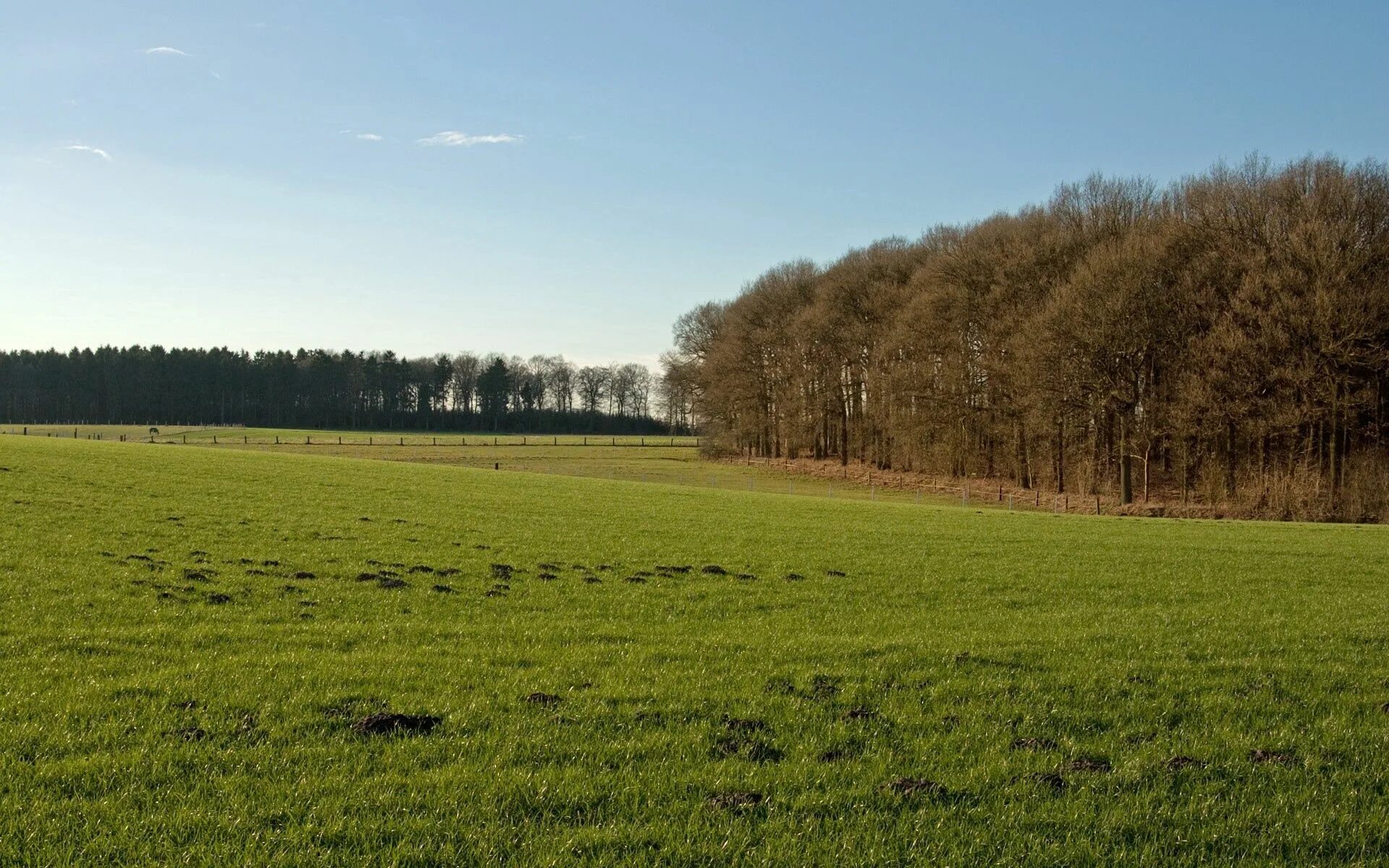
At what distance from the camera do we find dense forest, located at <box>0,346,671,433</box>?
183 meters

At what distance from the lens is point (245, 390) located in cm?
18962

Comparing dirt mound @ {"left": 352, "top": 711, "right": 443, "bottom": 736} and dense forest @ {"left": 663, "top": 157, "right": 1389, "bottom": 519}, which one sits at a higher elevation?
dense forest @ {"left": 663, "top": 157, "right": 1389, "bottom": 519}

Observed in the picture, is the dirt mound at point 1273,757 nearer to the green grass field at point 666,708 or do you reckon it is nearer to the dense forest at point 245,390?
the green grass field at point 666,708

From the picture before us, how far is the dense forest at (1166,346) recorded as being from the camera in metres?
49.2

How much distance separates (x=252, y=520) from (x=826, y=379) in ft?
218

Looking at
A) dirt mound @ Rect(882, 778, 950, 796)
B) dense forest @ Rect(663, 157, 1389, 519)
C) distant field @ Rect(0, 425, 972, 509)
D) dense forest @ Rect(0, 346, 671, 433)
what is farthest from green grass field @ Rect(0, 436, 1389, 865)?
dense forest @ Rect(0, 346, 671, 433)

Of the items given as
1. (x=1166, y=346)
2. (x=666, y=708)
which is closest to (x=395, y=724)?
(x=666, y=708)

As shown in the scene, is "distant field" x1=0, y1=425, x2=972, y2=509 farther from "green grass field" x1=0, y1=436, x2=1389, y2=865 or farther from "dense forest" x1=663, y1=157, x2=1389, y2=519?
"green grass field" x1=0, y1=436, x2=1389, y2=865

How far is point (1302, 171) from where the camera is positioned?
52406mm

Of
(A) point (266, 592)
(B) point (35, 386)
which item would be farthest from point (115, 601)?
(B) point (35, 386)

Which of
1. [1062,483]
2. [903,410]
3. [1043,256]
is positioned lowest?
[1062,483]

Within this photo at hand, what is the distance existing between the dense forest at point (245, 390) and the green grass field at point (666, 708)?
172633 millimetres

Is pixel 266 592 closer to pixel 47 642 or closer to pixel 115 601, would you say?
pixel 115 601

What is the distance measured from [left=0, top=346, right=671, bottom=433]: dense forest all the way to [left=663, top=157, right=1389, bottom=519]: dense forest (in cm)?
12245
